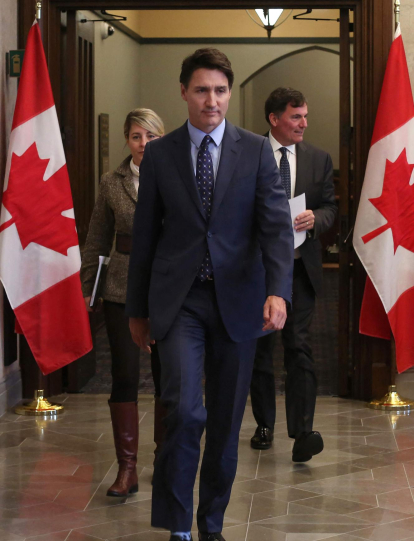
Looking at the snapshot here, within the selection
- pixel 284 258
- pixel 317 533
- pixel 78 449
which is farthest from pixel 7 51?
pixel 317 533

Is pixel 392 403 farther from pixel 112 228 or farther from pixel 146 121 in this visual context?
pixel 146 121

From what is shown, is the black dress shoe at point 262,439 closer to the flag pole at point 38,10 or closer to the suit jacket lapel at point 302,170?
the suit jacket lapel at point 302,170

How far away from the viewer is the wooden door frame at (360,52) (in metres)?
5.51

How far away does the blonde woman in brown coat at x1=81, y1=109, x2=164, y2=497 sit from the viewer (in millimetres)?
3713

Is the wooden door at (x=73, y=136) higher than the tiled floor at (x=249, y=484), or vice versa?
the wooden door at (x=73, y=136)

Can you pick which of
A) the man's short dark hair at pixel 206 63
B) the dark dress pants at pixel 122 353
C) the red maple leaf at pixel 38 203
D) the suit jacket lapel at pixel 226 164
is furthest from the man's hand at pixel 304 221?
the red maple leaf at pixel 38 203

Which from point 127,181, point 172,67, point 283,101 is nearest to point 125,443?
point 127,181

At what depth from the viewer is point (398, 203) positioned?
539 cm

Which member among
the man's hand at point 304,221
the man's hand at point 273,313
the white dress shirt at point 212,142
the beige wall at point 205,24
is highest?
the beige wall at point 205,24

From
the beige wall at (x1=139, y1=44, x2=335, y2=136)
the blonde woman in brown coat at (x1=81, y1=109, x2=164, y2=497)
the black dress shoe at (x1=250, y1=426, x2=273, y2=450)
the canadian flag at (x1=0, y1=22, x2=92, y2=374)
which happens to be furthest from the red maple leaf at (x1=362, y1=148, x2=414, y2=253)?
the beige wall at (x1=139, y1=44, x2=335, y2=136)

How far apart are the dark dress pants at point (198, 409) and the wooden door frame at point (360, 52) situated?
2.84 m

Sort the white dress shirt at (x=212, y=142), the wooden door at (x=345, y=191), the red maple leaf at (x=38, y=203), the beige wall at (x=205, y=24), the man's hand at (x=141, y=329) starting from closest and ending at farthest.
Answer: the white dress shirt at (x=212, y=142) < the man's hand at (x=141, y=329) < the red maple leaf at (x=38, y=203) < the wooden door at (x=345, y=191) < the beige wall at (x=205, y=24)

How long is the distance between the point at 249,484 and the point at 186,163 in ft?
5.59

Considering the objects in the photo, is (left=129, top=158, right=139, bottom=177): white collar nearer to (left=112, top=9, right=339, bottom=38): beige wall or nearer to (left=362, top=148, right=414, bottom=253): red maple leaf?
(left=362, top=148, right=414, bottom=253): red maple leaf
